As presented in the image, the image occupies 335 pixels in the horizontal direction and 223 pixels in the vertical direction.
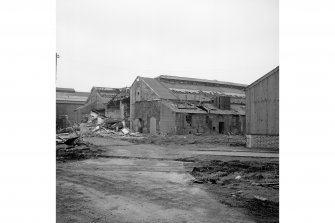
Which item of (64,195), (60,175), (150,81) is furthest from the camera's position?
(150,81)

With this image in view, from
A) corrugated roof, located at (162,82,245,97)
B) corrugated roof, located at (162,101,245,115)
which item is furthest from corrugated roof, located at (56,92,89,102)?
corrugated roof, located at (162,101,245,115)

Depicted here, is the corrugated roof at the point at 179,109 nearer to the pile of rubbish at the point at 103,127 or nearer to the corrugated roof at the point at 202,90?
the corrugated roof at the point at 202,90

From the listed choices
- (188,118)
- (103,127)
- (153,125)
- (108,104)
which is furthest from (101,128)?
(188,118)

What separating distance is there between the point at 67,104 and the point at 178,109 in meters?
24.4

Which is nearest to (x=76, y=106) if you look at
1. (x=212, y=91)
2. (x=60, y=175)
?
A: (x=212, y=91)

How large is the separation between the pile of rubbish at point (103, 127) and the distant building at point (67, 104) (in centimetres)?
401

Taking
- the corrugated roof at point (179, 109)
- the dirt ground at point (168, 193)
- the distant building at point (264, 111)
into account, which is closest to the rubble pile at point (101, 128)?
the corrugated roof at point (179, 109)

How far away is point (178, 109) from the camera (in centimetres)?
2898

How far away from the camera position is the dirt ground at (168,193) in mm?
4562

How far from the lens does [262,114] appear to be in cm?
1514

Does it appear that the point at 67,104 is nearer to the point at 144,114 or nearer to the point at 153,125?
the point at 144,114
